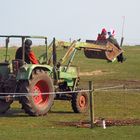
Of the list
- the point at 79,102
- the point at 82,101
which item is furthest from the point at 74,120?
the point at 82,101

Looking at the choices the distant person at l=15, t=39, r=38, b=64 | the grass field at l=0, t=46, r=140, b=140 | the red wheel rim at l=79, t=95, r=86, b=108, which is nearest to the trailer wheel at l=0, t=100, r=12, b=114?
the grass field at l=0, t=46, r=140, b=140

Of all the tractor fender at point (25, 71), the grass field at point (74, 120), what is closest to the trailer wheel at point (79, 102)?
the grass field at point (74, 120)

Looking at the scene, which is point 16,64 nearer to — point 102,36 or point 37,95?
point 37,95

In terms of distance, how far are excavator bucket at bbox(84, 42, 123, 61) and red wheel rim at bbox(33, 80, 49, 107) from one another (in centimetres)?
358

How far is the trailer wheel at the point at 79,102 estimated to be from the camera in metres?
20.6

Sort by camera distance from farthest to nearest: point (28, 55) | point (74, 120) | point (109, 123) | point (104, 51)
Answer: point (104, 51), point (28, 55), point (74, 120), point (109, 123)

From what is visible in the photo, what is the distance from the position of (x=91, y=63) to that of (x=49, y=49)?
27347 millimetres

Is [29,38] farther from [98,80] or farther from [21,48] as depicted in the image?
[98,80]

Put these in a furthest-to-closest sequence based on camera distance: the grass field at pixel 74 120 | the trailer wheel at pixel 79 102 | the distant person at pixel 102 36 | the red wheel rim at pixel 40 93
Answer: the distant person at pixel 102 36
the trailer wheel at pixel 79 102
the red wheel rim at pixel 40 93
the grass field at pixel 74 120

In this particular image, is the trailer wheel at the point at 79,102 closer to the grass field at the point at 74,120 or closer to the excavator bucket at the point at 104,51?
the grass field at the point at 74,120

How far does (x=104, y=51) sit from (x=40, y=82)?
174 inches

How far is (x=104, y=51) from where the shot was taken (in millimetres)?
22953

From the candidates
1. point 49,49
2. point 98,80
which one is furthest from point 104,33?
point 98,80

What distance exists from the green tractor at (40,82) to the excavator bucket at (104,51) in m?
0.67
